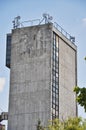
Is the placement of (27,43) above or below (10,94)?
above

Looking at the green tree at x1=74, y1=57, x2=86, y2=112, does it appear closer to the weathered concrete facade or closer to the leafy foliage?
the leafy foliage

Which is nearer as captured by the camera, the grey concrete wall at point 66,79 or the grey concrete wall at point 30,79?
the grey concrete wall at point 30,79

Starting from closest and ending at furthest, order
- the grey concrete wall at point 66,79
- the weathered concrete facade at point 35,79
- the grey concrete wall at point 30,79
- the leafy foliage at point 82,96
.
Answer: the leafy foliage at point 82,96, the grey concrete wall at point 30,79, the weathered concrete facade at point 35,79, the grey concrete wall at point 66,79

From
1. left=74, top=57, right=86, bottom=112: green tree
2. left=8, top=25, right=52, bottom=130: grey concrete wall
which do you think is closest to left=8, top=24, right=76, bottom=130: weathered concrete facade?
left=8, top=25, right=52, bottom=130: grey concrete wall

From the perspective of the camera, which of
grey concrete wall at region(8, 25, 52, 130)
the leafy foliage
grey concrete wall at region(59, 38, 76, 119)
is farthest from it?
Result: grey concrete wall at region(59, 38, 76, 119)

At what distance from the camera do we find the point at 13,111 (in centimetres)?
10631

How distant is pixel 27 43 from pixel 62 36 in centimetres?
852

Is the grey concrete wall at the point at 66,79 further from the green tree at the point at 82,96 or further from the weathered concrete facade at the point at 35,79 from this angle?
the green tree at the point at 82,96

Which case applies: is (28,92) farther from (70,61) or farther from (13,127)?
(70,61)

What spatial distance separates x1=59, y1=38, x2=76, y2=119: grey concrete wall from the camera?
355 ft

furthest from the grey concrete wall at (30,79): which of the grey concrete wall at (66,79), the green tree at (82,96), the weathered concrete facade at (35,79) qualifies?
the green tree at (82,96)

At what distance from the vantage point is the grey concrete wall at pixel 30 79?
104 metres

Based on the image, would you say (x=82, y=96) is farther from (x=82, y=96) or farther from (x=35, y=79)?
(x=35, y=79)

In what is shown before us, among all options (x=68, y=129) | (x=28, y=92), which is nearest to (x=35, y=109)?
(x=28, y=92)
